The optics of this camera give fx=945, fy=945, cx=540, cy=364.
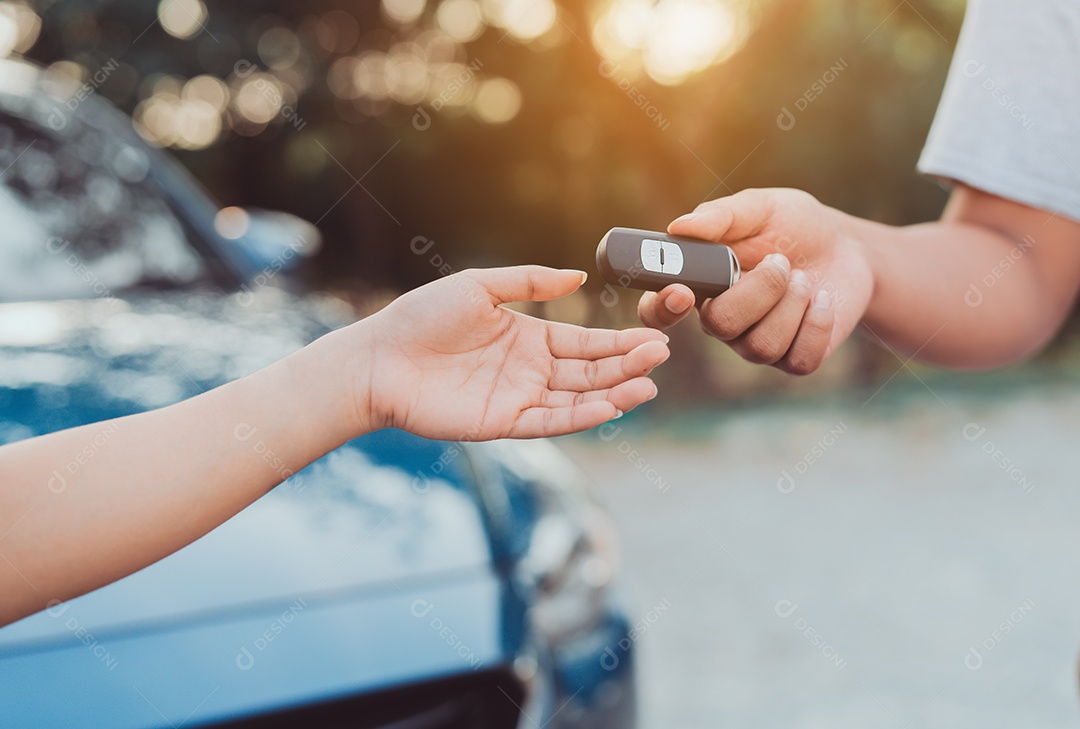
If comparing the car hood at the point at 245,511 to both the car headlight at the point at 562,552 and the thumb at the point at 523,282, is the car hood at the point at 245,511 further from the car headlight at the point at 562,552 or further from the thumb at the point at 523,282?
the thumb at the point at 523,282

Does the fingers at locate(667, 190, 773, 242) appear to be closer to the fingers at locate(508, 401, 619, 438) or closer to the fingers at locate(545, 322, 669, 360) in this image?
the fingers at locate(545, 322, 669, 360)

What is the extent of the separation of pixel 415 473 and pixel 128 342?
2.65 feet

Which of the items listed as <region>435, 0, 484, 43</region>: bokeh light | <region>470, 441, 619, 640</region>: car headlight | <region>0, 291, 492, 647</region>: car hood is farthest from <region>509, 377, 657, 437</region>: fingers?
<region>435, 0, 484, 43</region>: bokeh light

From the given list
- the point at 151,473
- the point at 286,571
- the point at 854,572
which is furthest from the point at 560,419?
the point at 854,572

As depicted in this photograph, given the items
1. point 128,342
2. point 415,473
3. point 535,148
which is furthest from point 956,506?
point 535,148

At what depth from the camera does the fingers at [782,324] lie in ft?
4.83

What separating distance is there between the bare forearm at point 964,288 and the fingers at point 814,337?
9.4 inches

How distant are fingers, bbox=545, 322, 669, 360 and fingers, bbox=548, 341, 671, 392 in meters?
0.01

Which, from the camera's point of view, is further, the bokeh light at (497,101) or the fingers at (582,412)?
the bokeh light at (497,101)

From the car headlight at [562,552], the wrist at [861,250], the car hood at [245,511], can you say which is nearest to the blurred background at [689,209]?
the car headlight at [562,552]

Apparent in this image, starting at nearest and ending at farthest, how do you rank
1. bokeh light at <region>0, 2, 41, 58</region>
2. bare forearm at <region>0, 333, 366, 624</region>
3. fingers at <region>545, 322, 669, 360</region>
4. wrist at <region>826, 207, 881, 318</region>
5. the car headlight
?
bare forearm at <region>0, 333, 366, 624</region> → fingers at <region>545, 322, 669, 360</region> → wrist at <region>826, 207, 881, 318</region> → the car headlight → bokeh light at <region>0, 2, 41, 58</region>

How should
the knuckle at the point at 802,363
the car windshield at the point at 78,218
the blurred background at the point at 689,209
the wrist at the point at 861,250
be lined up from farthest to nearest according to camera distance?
the blurred background at the point at 689,209, the car windshield at the point at 78,218, the wrist at the point at 861,250, the knuckle at the point at 802,363

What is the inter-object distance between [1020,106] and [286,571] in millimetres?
1516

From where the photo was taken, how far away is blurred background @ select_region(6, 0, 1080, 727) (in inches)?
153
